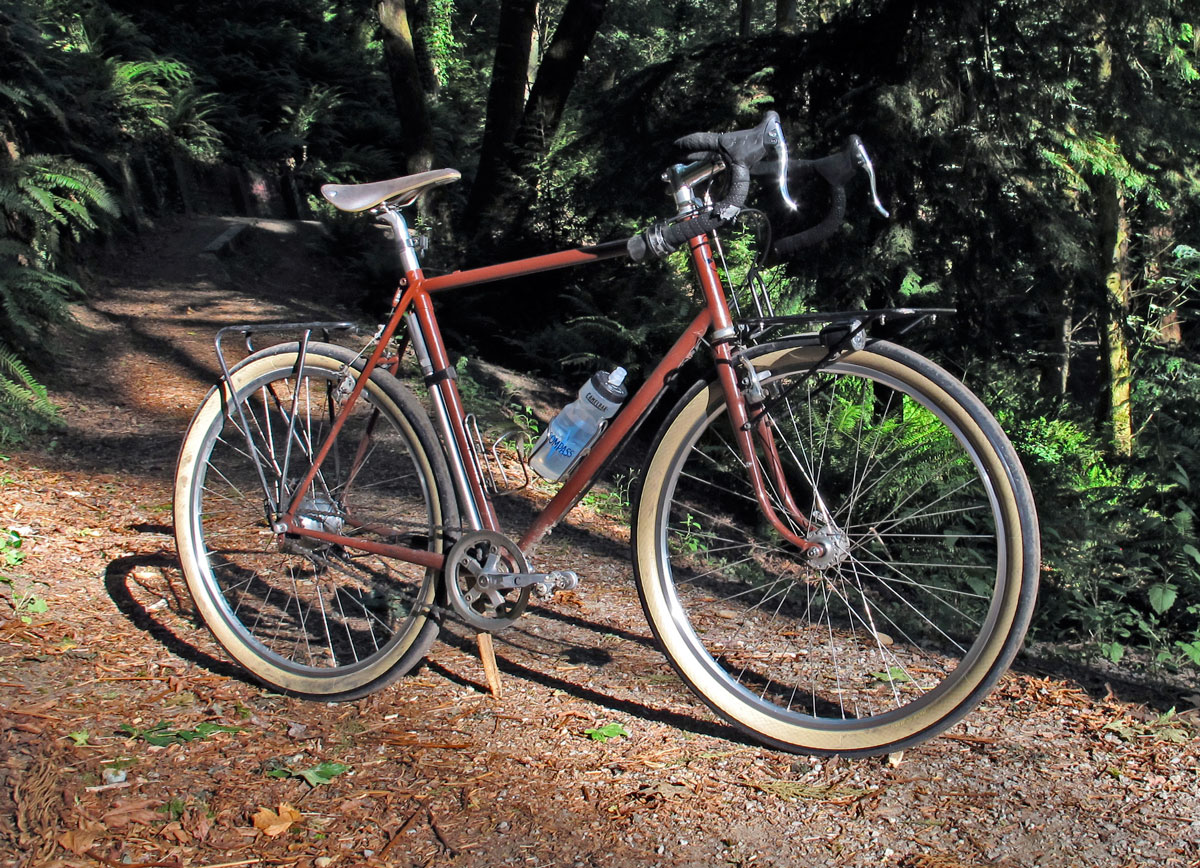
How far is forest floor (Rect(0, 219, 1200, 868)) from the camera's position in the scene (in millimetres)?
2270

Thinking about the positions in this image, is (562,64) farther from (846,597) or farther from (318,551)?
(846,597)

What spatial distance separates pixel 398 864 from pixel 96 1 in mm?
17047

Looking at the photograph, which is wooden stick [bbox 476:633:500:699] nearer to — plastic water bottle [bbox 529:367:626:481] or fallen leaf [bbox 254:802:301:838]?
plastic water bottle [bbox 529:367:626:481]

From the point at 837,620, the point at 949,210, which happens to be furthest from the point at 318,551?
the point at 949,210

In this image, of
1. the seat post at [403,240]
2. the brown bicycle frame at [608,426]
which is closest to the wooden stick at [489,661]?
the brown bicycle frame at [608,426]

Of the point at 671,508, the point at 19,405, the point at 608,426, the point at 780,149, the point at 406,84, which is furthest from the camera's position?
the point at 406,84

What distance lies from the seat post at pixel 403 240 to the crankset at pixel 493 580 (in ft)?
2.71

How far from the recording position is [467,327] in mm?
8859

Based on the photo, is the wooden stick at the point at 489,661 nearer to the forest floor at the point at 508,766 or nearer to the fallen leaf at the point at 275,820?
the forest floor at the point at 508,766

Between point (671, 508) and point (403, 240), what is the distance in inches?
46.1

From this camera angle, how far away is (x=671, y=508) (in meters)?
3.19

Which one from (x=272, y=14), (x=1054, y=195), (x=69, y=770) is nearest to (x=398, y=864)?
(x=69, y=770)

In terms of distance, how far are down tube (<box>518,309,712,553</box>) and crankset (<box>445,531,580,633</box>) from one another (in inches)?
5.1

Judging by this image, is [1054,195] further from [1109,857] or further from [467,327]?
[467,327]
